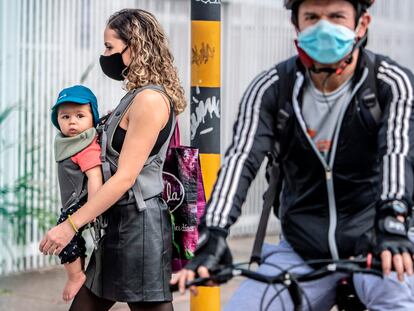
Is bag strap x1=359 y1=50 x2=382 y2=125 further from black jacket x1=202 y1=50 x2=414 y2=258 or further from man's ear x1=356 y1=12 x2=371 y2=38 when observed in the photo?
man's ear x1=356 y1=12 x2=371 y2=38

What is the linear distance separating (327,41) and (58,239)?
1880mm

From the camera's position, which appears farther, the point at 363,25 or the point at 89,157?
the point at 89,157

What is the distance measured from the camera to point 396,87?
12.2 feet

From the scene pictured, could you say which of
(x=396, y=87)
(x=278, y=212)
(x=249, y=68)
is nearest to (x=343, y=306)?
(x=278, y=212)

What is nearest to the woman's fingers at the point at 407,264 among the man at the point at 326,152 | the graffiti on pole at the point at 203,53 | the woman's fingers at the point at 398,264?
the woman's fingers at the point at 398,264

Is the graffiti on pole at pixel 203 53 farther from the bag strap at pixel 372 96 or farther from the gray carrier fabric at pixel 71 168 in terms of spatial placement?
the bag strap at pixel 372 96

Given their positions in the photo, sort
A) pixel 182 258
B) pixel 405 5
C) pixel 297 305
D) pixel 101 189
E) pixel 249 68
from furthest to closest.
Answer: pixel 405 5
pixel 249 68
pixel 182 258
pixel 101 189
pixel 297 305

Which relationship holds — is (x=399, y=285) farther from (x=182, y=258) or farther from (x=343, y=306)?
(x=182, y=258)

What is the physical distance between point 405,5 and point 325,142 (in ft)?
34.6

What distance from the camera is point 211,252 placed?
11.8 ft

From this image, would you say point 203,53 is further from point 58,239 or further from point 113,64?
point 58,239

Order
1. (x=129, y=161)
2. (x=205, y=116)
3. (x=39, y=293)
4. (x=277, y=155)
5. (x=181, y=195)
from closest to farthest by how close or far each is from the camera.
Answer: (x=277, y=155) → (x=129, y=161) → (x=181, y=195) → (x=205, y=116) → (x=39, y=293)

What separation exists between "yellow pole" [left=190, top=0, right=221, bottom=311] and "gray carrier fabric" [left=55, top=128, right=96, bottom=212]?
1403 millimetres

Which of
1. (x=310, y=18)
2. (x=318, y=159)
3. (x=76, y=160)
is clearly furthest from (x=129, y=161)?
(x=310, y=18)
